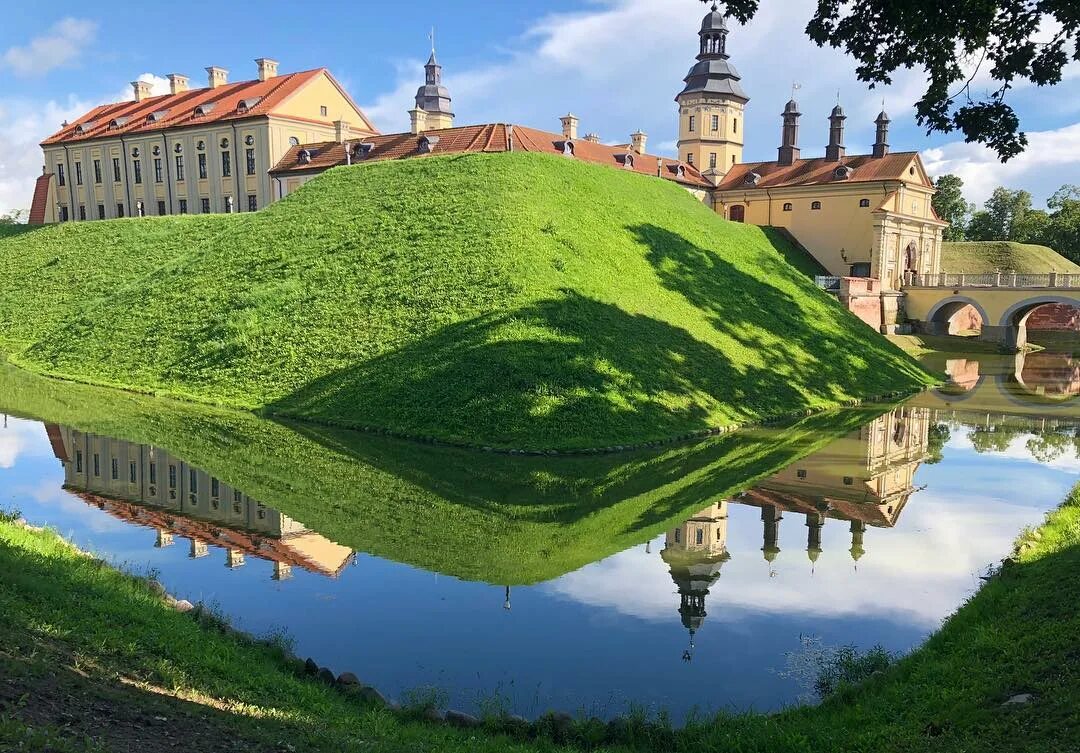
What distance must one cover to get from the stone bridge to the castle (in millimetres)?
1786

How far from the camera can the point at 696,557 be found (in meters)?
13.9

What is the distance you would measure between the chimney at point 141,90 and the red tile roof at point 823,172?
165ft

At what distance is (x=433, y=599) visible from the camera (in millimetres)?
11781

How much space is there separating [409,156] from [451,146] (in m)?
2.69

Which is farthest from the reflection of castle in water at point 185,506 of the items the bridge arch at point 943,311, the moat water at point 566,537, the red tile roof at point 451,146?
the bridge arch at point 943,311

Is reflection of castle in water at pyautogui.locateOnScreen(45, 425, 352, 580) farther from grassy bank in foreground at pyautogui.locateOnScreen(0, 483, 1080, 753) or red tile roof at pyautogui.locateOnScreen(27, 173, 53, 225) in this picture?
red tile roof at pyautogui.locateOnScreen(27, 173, 53, 225)

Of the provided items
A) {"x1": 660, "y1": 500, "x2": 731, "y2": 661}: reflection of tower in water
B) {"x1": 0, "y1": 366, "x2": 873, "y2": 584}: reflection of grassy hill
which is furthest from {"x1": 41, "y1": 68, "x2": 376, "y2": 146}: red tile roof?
{"x1": 660, "y1": 500, "x2": 731, "y2": 661}: reflection of tower in water

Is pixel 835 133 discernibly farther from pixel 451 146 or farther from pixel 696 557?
pixel 696 557

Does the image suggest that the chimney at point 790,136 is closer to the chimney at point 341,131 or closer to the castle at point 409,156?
the castle at point 409,156

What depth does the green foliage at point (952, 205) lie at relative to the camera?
8838cm

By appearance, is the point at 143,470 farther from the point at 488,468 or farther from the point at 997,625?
the point at 997,625

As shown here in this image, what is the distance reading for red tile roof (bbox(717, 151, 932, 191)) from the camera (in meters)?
59.4

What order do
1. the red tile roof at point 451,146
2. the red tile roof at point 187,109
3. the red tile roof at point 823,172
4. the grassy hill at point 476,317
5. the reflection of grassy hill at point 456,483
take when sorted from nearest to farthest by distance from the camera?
the reflection of grassy hill at point 456,483, the grassy hill at point 476,317, the red tile roof at point 451,146, the red tile roof at point 187,109, the red tile roof at point 823,172

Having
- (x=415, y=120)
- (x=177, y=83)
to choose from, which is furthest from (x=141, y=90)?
(x=415, y=120)
